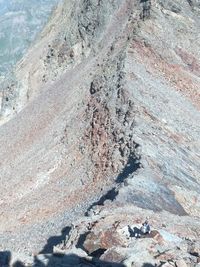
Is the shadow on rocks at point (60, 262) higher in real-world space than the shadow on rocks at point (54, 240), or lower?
higher

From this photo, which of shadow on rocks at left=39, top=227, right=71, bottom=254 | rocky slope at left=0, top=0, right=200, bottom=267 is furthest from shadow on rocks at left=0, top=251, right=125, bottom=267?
shadow on rocks at left=39, top=227, right=71, bottom=254

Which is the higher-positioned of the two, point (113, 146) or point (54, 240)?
point (113, 146)

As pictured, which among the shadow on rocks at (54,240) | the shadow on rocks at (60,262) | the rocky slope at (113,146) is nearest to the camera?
the shadow on rocks at (60,262)

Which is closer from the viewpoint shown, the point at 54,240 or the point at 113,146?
the point at 54,240

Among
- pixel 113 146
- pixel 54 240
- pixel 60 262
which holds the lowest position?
pixel 54 240

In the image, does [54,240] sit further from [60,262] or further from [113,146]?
[113,146]

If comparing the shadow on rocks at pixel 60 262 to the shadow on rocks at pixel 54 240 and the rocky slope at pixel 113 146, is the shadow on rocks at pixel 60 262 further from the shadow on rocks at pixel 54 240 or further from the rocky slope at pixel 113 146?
the shadow on rocks at pixel 54 240

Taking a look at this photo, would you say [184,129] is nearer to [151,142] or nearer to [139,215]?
[151,142]

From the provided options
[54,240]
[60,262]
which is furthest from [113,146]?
[60,262]

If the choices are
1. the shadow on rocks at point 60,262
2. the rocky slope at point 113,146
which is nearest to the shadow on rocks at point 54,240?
the rocky slope at point 113,146

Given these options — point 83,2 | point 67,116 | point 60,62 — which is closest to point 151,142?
point 67,116
